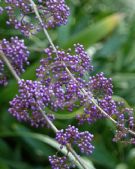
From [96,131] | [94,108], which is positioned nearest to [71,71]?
[94,108]

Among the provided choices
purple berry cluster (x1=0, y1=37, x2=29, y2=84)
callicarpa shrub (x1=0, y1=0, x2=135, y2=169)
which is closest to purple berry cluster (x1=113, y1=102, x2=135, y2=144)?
callicarpa shrub (x1=0, y1=0, x2=135, y2=169)

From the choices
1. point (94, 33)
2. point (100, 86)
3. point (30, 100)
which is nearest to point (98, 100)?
point (100, 86)

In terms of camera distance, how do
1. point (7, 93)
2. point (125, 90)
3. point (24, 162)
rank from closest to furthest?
point (7, 93), point (24, 162), point (125, 90)

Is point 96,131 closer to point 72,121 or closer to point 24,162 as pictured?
point 72,121

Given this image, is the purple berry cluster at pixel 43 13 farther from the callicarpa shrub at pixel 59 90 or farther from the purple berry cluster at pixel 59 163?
the purple berry cluster at pixel 59 163

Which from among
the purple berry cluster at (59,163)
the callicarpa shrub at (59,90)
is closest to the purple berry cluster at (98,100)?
the callicarpa shrub at (59,90)

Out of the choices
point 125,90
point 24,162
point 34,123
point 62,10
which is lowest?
point 34,123

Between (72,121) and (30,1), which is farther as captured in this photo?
(72,121)

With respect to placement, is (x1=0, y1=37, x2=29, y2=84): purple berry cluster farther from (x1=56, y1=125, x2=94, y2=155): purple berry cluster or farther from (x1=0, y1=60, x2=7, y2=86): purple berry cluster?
(x1=56, y1=125, x2=94, y2=155): purple berry cluster
